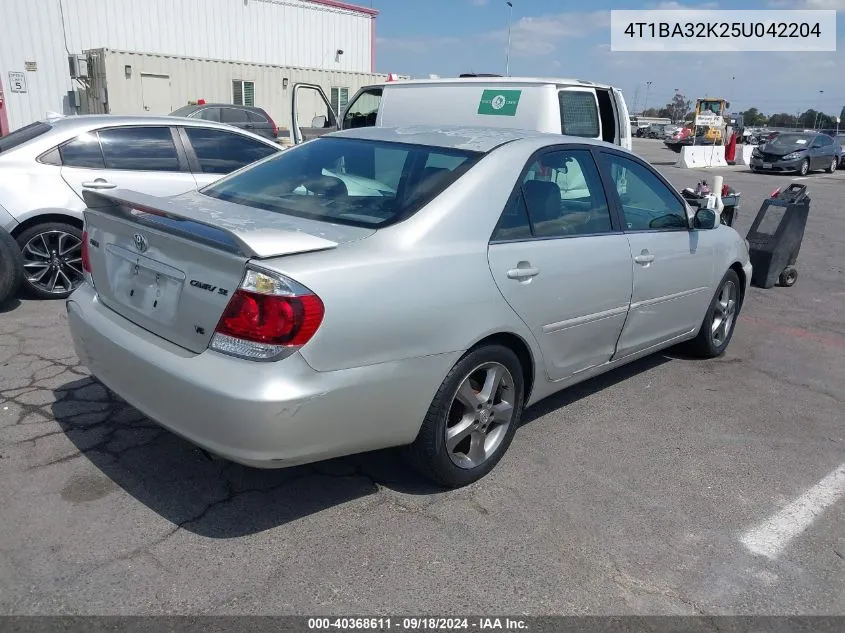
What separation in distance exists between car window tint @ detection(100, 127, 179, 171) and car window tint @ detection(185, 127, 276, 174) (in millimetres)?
235

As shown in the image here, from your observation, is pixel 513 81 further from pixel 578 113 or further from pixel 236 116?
pixel 236 116

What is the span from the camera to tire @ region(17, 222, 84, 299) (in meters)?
5.78

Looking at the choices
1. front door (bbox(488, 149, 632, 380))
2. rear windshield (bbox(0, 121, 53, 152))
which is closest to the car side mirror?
front door (bbox(488, 149, 632, 380))

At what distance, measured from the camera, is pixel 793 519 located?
329cm

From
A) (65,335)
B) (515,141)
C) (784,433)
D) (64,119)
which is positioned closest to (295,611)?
(515,141)

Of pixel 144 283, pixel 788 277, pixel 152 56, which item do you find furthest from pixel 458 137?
pixel 152 56

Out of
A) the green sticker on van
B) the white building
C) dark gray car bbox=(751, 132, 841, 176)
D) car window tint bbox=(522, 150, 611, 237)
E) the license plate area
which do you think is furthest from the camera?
dark gray car bbox=(751, 132, 841, 176)

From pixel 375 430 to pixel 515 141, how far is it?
1689mm

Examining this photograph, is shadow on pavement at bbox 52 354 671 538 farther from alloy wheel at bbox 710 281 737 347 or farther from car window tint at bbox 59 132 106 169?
alloy wheel at bbox 710 281 737 347

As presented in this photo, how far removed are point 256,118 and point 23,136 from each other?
1293 cm

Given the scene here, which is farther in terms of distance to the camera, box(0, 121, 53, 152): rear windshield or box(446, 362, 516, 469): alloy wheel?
box(0, 121, 53, 152): rear windshield

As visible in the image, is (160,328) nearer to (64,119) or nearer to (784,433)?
(784,433)

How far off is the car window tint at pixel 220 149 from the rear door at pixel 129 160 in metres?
0.18

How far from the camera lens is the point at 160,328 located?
2.90 m
